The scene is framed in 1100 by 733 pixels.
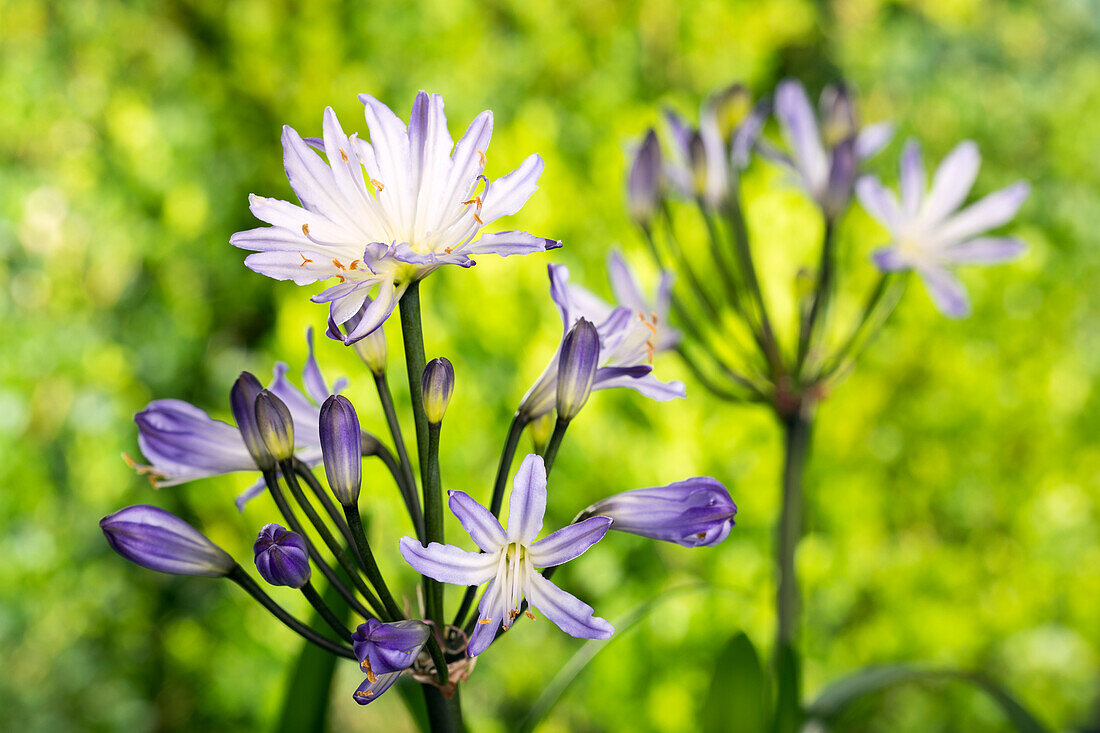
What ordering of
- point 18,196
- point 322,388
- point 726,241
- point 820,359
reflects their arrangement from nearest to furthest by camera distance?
1. point 322,388
2. point 820,359
3. point 18,196
4. point 726,241

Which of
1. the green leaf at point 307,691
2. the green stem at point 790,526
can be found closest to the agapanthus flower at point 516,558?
the green leaf at point 307,691

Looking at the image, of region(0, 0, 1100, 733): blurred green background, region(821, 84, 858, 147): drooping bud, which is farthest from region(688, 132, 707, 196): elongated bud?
region(0, 0, 1100, 733): blurred green background

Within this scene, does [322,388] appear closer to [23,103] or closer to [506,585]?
[506,585]

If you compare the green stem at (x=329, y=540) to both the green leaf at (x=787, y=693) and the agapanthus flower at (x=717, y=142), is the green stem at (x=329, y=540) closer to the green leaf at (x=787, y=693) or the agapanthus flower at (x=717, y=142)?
the green leaf at (x=787, y=693)

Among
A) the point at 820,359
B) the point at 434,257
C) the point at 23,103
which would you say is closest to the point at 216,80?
the point at 23,103

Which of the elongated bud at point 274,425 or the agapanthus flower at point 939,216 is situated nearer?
the elongated bud at point 274,425

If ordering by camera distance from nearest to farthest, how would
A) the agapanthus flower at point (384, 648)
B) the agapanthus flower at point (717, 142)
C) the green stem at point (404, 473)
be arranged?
the agapanthus flower at point (384, 648)
the green stem at point (404, 473)
the agapanthus flower at point (717, 142)

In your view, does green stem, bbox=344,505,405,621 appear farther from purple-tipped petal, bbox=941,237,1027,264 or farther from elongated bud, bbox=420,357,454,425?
purple-tipped petal, bbox=941,237,1027,264
